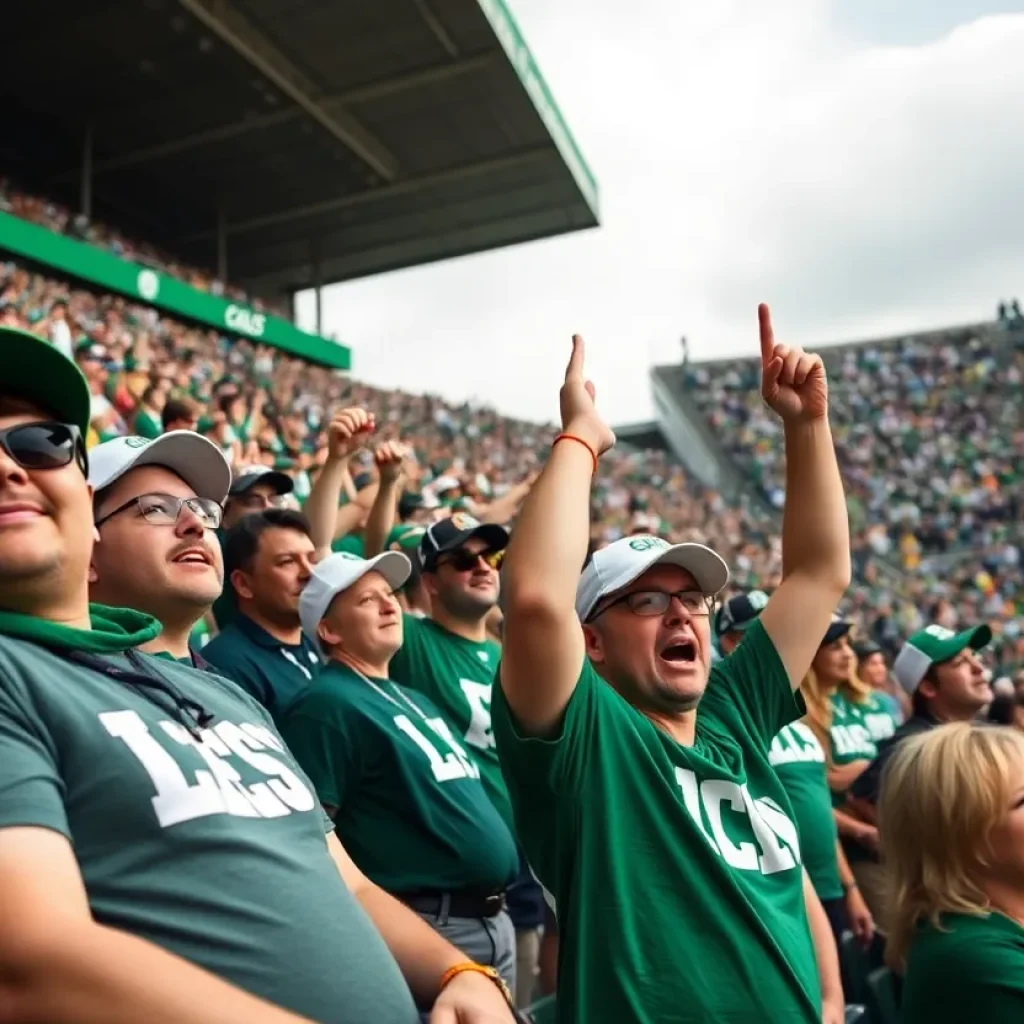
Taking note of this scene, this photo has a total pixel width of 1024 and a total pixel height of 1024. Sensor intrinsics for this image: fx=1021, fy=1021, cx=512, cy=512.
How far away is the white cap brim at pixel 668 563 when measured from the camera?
230 centimetres

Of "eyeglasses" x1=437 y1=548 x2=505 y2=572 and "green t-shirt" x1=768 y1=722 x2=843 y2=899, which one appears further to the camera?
"eyeglasses" x1=437 y1=548 x2=505 y2=572

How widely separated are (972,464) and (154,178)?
19683 millimetres

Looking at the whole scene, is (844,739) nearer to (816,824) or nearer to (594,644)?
(816,824)

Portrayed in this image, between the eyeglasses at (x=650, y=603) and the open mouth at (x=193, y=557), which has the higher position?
the open mouth at (x=193, y=557)

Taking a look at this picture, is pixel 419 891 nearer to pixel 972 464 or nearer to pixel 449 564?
pixel 449 564

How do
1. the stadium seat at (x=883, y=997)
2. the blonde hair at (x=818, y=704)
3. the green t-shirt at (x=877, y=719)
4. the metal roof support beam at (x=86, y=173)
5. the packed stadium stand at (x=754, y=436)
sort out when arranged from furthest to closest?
1. the metal roof support beam at (x=86, y=173)
2. the packed stadium stand at (x=754, y=436)
3. the green t-shirt at (x=877, y=719)
4. the blonde hair at (x=818, y=704)
5. the stadium seat at (x=883, y=997)

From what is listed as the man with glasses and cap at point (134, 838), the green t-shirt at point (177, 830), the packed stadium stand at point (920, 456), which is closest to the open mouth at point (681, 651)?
the man with glasses and cap at point (134, 838)

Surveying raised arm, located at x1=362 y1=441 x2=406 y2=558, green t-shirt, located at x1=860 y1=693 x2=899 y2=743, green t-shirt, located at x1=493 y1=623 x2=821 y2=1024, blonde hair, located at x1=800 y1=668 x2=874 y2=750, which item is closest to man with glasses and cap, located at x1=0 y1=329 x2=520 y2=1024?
green t-shirt, located at x1=493 y1=623 x2=821 y2=1024

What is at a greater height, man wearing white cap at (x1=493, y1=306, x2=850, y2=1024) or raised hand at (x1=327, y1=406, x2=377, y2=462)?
raised hand at (x1=327, y1=406, x2=377, y2=462)

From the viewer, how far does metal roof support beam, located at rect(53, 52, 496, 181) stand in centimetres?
1878

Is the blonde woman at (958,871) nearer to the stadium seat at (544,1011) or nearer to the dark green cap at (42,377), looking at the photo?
the stadium seat at (544,1011)

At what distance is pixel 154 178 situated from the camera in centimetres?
2331

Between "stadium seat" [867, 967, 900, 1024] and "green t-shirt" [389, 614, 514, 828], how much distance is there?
1267 mm

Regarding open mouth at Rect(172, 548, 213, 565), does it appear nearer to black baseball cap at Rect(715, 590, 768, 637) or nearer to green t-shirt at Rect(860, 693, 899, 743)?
black baseball cap at Rect(715, 590, 768, 637)
